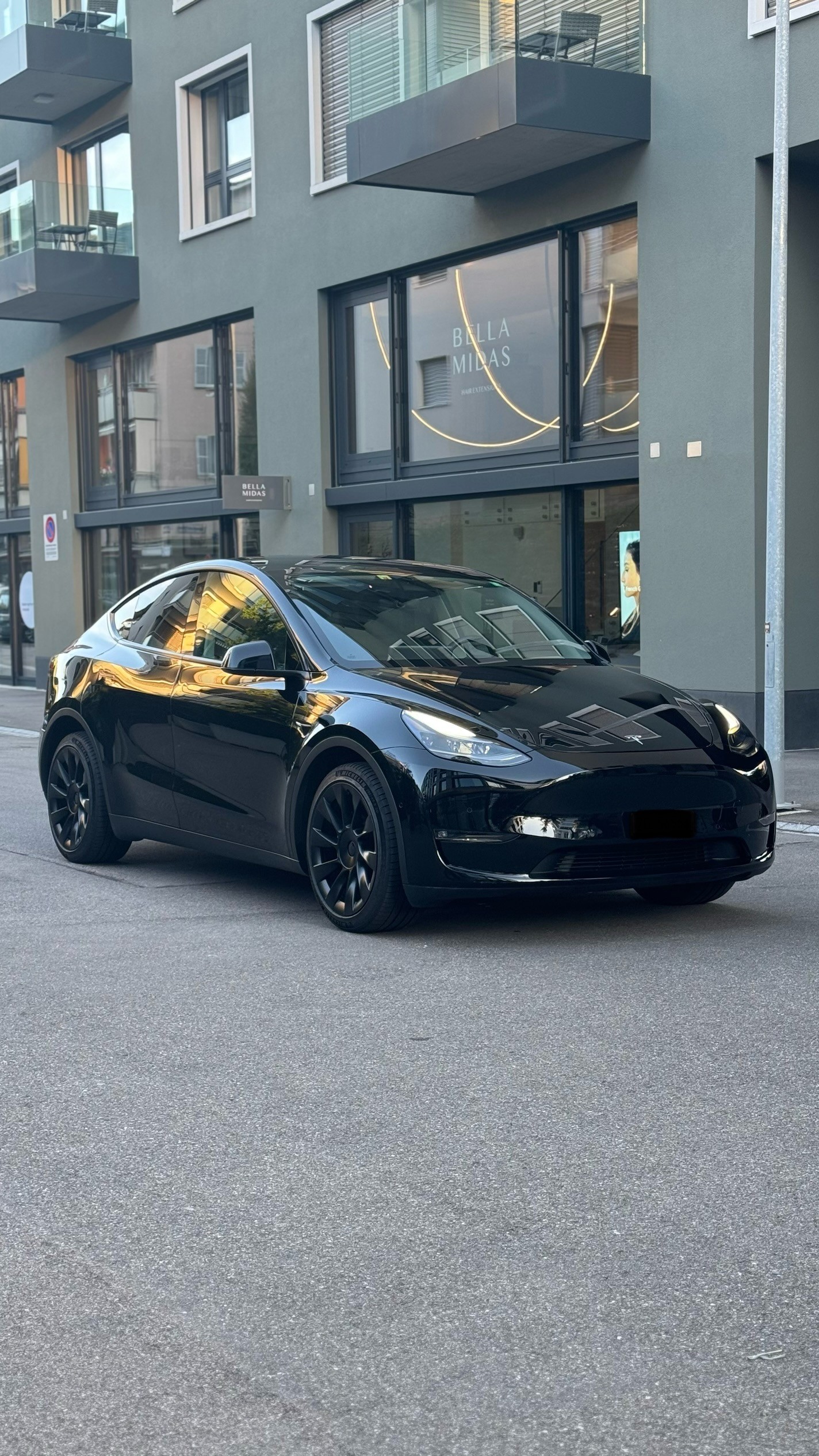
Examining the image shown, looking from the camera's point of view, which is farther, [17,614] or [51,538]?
[17,614]

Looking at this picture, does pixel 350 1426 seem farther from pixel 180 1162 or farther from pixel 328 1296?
pixel 180 1162

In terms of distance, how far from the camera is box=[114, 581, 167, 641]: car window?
29.3 ft

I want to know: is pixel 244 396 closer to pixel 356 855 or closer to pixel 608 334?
pixel 608 334

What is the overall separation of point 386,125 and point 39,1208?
579 inches

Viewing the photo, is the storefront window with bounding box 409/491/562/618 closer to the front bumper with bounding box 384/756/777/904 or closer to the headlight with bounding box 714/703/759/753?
the headlight with bounding box 714/703/759/753

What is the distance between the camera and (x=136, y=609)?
9062mm

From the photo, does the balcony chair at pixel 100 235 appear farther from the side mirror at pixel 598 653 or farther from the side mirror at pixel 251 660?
the side mirror at pixel 251 660

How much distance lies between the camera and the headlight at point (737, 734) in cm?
709

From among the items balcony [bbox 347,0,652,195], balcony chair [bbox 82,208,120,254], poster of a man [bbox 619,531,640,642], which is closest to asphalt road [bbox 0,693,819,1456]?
poster of a man [bbox 619,531,640,642]

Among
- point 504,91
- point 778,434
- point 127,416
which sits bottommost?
point 778,434

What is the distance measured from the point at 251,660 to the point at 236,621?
681 millimetres

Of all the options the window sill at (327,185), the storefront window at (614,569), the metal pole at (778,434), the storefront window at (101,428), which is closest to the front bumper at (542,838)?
the metal pole at (778,434)

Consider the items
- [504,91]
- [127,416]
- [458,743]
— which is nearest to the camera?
[458,743]

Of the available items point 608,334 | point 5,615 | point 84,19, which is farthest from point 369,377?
point 5,615
